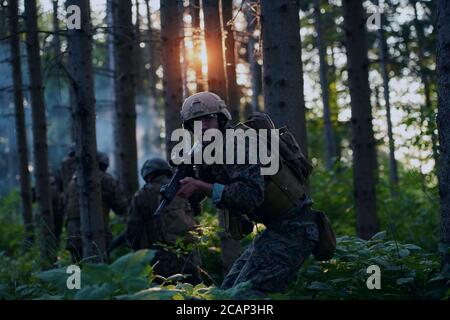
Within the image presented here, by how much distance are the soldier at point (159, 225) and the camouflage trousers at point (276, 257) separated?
2.83 metres

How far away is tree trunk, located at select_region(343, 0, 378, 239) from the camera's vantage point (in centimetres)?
1153

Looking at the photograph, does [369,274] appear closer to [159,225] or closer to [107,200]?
[159,225]

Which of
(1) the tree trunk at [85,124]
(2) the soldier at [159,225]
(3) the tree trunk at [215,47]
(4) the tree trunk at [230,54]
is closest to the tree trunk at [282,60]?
(3) the tree trunk at [215,47]

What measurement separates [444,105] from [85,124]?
3.86 m

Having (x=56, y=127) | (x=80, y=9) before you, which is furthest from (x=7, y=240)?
(x=56, y=127)

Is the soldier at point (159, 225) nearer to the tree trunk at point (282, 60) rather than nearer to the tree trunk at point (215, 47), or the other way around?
the tree trunk at point (215, 47)

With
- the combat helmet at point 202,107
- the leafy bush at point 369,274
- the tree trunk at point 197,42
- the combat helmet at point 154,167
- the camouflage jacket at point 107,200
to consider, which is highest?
the tree trunk at point 197,42

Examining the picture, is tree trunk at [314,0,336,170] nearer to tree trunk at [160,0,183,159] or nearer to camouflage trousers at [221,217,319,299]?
tree trunk at [160,0,183,159]

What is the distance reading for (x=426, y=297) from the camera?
6180 mm

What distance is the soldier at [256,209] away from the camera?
5836mm

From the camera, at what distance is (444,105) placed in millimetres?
6277
